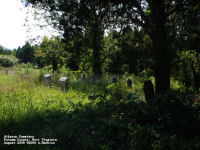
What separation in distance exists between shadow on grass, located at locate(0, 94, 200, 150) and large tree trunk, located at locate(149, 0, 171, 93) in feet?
6.54

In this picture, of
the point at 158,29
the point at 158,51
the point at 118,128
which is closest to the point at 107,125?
the point at 118,128

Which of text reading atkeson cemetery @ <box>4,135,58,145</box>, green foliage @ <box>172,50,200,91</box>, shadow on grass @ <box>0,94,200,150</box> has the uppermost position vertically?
green foliage @ <box>172,50,200,91</box>

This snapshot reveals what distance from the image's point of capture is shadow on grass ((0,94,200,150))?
9.78 ft

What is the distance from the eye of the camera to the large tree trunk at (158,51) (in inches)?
232

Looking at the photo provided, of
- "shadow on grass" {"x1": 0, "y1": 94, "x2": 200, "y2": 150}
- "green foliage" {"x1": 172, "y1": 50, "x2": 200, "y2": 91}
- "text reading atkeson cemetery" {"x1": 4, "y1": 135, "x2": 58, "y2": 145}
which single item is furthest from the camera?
"green foliage" {"x1": 172, "y1": 50, "x2": 200, "y2": 91}

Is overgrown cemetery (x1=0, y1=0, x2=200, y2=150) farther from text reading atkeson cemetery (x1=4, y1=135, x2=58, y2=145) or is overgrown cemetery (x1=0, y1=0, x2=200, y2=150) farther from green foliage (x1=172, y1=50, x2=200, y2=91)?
green foliage (x1=172, y1=50, x2=200, y2=91)

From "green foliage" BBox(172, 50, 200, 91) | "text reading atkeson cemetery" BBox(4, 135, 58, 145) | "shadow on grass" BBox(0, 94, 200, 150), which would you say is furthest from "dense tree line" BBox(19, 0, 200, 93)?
"text reading atkeson cemetery" BBox(4, 135, 58, 145)

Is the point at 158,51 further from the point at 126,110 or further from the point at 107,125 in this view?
the point at 107,125

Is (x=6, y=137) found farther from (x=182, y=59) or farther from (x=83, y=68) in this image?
(x=83, y=68)

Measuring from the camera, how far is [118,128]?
3.60m

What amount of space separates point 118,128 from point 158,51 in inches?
139

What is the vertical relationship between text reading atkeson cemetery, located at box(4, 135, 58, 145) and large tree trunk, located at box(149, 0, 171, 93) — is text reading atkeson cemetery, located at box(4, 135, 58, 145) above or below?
below

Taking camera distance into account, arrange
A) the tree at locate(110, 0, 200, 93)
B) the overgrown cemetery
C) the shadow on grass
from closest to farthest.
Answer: the shadow on grass
the overgrown cemetery
the tree at locate(110, 0, 200, 93)

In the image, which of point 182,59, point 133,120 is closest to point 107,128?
point 133,120
